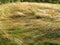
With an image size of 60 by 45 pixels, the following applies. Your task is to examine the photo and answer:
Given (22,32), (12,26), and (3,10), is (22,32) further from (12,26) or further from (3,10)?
(3,10)

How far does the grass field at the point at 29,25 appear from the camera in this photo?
3.73m

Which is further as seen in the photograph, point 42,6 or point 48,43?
point 42,6

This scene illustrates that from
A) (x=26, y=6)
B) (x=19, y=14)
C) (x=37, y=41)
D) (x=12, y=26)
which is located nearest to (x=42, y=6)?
(x=26, y=6)

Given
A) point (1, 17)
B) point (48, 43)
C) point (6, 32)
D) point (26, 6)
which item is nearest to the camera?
point (48, 43)

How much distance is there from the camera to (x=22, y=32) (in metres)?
3.93

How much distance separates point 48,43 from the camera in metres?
3.69

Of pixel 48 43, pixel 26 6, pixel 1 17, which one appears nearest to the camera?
pixel 48 43

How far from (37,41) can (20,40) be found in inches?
9.7

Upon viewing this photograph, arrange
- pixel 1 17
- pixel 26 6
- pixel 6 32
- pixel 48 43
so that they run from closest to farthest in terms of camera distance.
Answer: pixel 48 43
pixel 6 32
pixel 1 17
pixel 26 6

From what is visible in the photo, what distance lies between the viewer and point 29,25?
13.6 ft

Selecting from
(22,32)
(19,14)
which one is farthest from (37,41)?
(19,14)

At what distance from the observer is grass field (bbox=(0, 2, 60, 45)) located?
373 centimetres

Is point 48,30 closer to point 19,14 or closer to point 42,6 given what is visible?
point 19,14

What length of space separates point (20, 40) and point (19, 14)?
1054 millimetres
